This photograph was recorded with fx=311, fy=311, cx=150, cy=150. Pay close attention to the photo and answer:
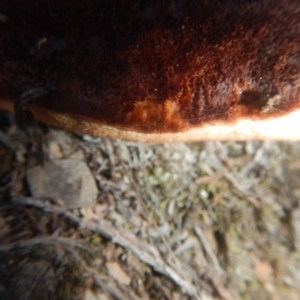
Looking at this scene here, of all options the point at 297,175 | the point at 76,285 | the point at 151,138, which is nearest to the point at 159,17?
the point at 151,138

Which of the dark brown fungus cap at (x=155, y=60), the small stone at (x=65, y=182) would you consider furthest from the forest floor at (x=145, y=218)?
the dark brown fungus cap at (x=155, y=60)

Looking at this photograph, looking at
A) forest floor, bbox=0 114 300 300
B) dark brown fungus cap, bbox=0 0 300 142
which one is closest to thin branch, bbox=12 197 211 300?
forest floor, bbox=0 114 300 300

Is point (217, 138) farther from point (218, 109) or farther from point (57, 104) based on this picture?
point (57, 104)

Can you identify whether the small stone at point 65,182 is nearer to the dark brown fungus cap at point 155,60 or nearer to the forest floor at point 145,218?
the forest floor at point 145,218

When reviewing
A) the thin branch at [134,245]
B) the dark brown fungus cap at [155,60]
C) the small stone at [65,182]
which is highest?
the dark brown fungus cap at [155,60]

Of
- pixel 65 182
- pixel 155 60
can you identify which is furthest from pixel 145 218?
pixel 155 60

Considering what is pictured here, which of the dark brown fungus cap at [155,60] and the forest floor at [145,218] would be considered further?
the forest floor at [145,218]

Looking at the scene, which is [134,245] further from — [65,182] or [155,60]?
[155,60]
